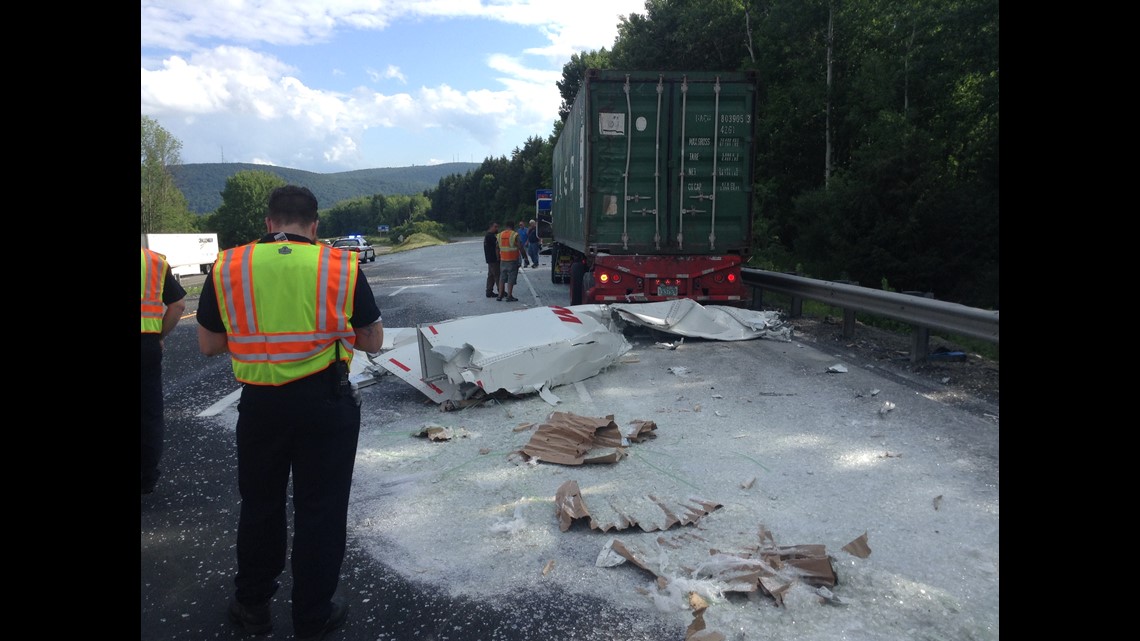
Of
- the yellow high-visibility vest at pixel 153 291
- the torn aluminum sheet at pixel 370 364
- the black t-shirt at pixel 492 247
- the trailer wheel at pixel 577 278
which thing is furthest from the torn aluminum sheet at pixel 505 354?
the black t-shirt at pixel 492 247

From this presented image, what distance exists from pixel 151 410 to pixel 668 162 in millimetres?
7646

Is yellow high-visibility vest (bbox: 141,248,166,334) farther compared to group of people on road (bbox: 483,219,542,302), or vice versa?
group of people on road (bbox: 483,219,542,302)

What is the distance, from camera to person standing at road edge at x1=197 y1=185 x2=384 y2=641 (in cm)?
286

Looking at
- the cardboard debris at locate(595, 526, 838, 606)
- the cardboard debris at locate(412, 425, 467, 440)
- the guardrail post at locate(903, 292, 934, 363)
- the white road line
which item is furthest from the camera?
the guardrail post at locate(903, 292, 934, 363)

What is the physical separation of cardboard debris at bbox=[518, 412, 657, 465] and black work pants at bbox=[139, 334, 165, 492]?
2.25 meters

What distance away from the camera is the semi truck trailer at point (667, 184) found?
1033 centimetres

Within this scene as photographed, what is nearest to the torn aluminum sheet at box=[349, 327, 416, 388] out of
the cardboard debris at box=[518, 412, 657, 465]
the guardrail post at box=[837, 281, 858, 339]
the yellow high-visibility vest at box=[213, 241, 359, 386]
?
the cardboard debris at box=[518, 412, 657, 465]

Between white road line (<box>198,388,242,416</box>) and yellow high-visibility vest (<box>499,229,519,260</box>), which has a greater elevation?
yellow high-visibility vest (<box>499,229,519,260</box>)

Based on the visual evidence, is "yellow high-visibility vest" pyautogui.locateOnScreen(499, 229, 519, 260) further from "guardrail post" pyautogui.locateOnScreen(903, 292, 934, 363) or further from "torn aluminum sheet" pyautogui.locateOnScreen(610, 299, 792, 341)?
"guardrail post" pyautogui.locateOnScreen(903, 292, 934, 363)

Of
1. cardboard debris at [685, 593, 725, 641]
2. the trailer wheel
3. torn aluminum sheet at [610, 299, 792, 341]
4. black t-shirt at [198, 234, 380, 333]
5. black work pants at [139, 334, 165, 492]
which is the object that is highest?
the trailer wheel

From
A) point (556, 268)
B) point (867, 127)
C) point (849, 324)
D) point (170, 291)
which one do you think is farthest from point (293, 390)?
point (867, 127)

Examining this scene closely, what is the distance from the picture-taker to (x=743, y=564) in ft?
11.2

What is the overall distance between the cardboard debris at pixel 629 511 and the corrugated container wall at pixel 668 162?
262 inches
